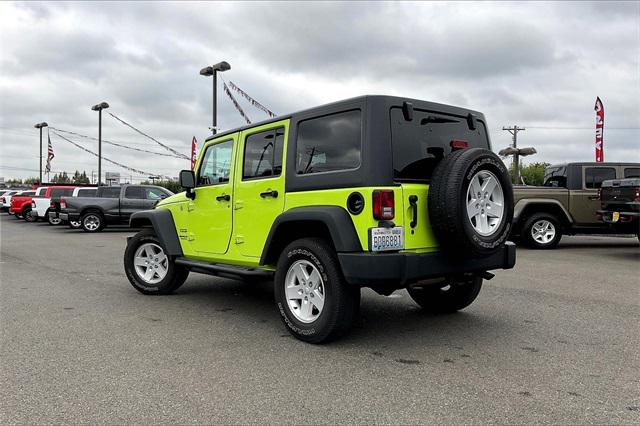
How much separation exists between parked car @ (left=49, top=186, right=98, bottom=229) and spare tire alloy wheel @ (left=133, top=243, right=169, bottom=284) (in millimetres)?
14401

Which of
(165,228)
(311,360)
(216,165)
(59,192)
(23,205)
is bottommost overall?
(311,360)

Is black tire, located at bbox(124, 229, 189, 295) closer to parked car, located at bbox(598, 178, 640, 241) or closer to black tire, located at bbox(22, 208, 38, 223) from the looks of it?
parked car, located at bbox(598, 178, 640, 241)

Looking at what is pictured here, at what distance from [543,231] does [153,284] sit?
9324 millimetres

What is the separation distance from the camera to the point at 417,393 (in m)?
3.32

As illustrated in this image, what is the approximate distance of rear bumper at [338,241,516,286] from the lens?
3877 millimetres

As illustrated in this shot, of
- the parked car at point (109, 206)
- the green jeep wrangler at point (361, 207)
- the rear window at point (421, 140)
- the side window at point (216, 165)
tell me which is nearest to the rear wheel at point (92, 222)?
the parked car at point (109, 206)

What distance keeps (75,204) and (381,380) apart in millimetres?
18385

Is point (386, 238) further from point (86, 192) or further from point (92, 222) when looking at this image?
point (86, 192)

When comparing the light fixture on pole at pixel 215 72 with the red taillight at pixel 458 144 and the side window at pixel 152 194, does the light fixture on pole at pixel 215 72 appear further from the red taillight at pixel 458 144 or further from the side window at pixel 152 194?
the red taillight at pixel 458 144

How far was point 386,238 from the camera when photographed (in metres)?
3.96

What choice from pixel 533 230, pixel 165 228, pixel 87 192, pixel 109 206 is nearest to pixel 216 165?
pixel 165 228

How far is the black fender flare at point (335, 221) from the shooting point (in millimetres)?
4004

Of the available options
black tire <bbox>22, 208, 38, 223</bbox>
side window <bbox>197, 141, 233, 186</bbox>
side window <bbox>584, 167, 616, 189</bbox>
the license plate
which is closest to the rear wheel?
black tire <bbox>22, 208, 38, 223</bbox>

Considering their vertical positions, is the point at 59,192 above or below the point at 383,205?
above
